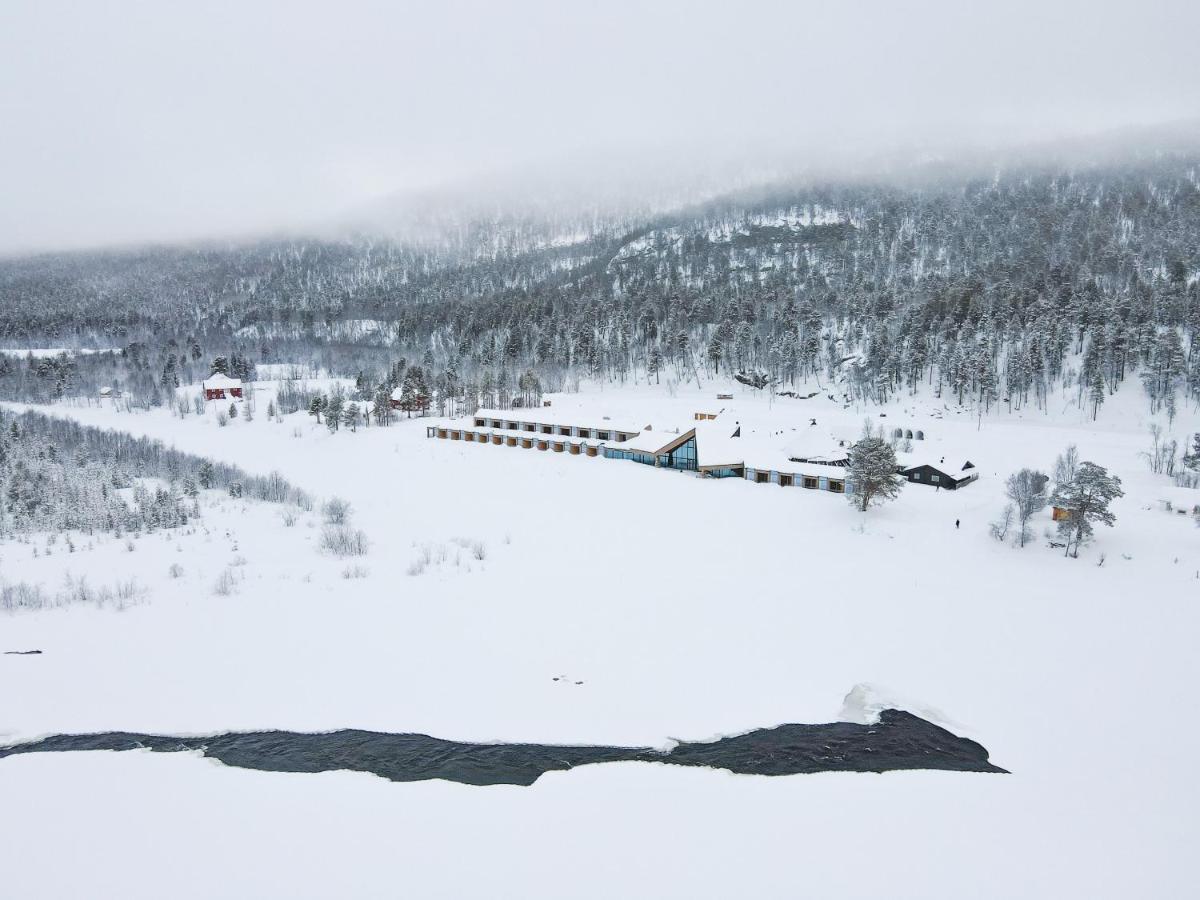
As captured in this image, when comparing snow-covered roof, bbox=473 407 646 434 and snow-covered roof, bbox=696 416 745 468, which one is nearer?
snow-covered roof, bbox=696 416 745 468

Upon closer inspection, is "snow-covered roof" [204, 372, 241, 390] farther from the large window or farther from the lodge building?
the large window

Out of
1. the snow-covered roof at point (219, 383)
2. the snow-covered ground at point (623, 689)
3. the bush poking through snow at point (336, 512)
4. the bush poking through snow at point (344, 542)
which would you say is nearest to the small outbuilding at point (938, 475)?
the snow-covered ground at point (623, 689)

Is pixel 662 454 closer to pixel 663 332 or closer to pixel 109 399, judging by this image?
pixel 663 332

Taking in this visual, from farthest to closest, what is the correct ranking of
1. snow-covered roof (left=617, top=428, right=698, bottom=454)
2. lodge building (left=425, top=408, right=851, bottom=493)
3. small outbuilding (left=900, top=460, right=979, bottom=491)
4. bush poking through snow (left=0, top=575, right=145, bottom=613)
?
snow-covered roof (left=617, top=428, right=698, bottom=454) < small outbuilding (left=900, top=460, right=979, bottom=491) < lodge building (left=425, top=408, right=851, bottom=493) < bush poking through snow (left=0, top=575, right=145, bottom=613)

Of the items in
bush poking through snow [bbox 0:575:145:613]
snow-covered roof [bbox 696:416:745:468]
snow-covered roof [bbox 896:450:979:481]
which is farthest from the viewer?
snow-covered roof [bbox 696:416:745:468]

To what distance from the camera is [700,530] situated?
118ft

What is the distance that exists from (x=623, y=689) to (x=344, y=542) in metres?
18.4

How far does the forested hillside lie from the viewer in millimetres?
80375

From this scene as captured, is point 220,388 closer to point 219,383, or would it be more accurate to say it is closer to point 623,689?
point 219,383

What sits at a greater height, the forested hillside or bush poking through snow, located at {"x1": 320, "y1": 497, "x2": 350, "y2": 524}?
the forested hillside

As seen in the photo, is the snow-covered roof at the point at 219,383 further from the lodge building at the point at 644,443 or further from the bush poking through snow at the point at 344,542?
the bush poking through snow at the point at 344,542

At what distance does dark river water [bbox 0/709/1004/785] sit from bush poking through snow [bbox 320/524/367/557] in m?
14.6

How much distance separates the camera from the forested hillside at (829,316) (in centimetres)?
8038

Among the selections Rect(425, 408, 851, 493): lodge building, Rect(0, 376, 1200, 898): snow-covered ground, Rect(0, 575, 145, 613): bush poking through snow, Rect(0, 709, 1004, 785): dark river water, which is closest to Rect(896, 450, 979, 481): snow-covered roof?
Rect(0, 376, 1200, 898): snow-covered ground
